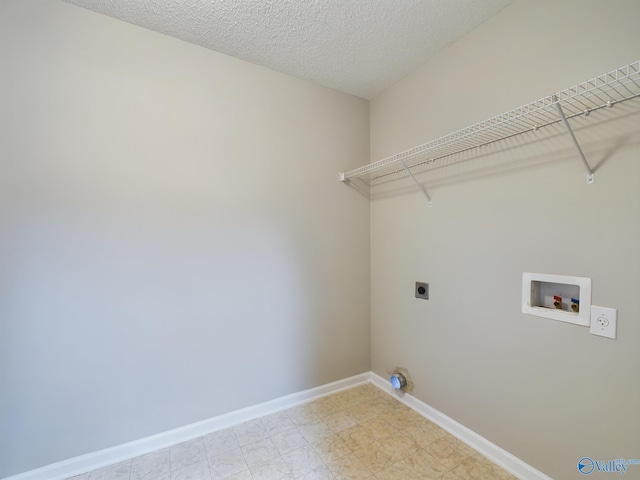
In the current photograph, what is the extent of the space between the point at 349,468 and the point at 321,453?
18 cm

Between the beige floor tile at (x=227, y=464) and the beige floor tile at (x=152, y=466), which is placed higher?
the beige floor tile at (x=227, y=464)

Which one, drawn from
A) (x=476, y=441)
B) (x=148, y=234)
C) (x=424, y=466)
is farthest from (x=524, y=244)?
(x=148, y=234)

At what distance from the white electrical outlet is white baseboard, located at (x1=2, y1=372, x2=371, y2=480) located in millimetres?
1645

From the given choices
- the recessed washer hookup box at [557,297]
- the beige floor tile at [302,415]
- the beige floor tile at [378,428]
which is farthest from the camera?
the beige floor tile at [302,415]

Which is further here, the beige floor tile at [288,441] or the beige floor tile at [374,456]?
the beige floor tile at [288,441]

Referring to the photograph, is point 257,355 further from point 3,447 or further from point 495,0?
point 495,0

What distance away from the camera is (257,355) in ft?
6.24

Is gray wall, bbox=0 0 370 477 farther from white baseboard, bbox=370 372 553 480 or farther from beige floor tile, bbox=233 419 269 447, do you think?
white baseboard, bbox=370 372 553 480

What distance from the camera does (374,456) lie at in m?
1.54

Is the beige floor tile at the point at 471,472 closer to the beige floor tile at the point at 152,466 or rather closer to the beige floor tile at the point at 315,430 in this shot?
the beige floor tile at the point at 315,430

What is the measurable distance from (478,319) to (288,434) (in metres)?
1.32

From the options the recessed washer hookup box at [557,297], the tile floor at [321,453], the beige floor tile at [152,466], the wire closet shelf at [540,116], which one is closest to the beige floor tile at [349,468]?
the tile floor at [321,453]

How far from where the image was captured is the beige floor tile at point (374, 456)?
4.82 feet

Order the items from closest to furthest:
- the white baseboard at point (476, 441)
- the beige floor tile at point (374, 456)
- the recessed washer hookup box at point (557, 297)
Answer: the recessed washer hookup box at point (557, 297) < the white baseboard at point (476, 441) < the beige floor tile at point (374, 456)
